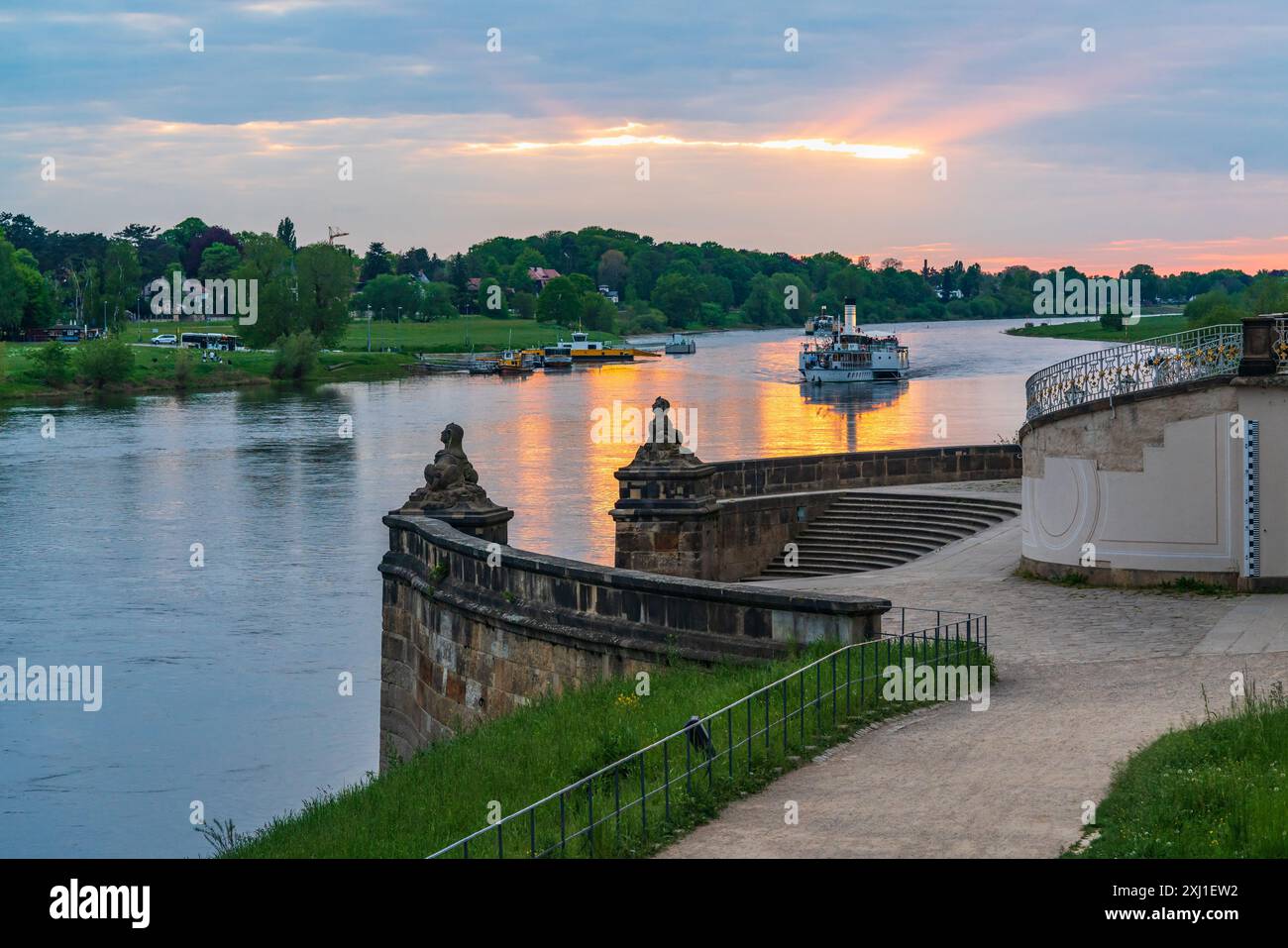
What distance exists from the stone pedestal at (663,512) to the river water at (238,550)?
20.6ft

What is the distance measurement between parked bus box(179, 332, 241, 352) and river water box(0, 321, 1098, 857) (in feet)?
113

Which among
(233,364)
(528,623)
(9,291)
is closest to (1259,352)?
(528,623)

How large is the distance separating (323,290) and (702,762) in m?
135

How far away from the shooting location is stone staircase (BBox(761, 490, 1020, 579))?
28.5 meters

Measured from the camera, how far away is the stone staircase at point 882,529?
28.5 m

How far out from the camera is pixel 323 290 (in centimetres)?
14300

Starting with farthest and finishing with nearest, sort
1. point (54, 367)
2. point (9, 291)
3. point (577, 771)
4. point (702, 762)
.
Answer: point (9, 291) < point (54, 367) < point (577, 771) < point (702, 762)

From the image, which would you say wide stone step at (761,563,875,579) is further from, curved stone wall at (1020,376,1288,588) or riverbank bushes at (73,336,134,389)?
riverbank bushes at (73,336,134,389)

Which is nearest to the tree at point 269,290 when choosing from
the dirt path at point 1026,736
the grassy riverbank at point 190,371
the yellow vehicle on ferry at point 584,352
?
the grassy riverbank at point 190,371

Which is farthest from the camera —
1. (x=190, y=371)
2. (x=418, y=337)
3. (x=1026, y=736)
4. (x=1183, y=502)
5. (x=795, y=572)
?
(x=418, y=337)

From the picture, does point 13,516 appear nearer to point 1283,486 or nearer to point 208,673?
point 208,673

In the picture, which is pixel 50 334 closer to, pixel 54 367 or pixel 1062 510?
pixel 54 367
